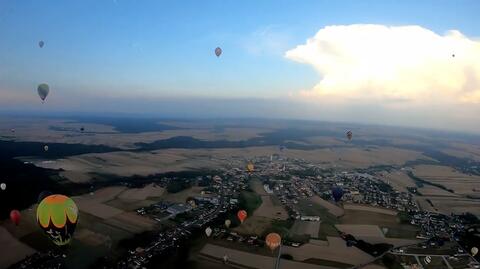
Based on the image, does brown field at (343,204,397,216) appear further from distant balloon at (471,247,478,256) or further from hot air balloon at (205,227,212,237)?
hot air balloon at (205,227,212,237)

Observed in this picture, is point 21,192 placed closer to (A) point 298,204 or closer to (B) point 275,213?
(B) point 275,213

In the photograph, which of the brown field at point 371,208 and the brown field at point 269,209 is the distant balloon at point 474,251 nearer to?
the brown field at point 371,208

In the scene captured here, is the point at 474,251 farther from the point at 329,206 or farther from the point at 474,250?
the point at 329,206

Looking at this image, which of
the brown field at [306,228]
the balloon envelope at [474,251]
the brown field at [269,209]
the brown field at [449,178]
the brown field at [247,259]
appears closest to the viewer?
the brown field at [247,259]

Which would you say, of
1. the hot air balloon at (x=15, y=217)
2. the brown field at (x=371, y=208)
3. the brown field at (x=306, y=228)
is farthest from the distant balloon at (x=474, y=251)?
the hot air balloon at (x=15, y=217)

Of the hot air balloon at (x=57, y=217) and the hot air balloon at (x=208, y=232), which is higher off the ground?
the hot air balloon at (x=57, y=217)

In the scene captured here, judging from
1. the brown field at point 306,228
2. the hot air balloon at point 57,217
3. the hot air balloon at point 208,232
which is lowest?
the brown field at point 306,228

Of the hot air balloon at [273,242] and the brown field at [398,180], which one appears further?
the brown field at [398,180]

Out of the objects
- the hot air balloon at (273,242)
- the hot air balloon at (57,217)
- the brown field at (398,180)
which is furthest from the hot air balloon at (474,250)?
the hot air balloon at (57,217)

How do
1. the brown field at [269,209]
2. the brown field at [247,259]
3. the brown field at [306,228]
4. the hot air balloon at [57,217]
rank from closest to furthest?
the hot air balloon at [57,217], the brown field at [247,259], the brown field at [306,228], the brown field at [269,209]
